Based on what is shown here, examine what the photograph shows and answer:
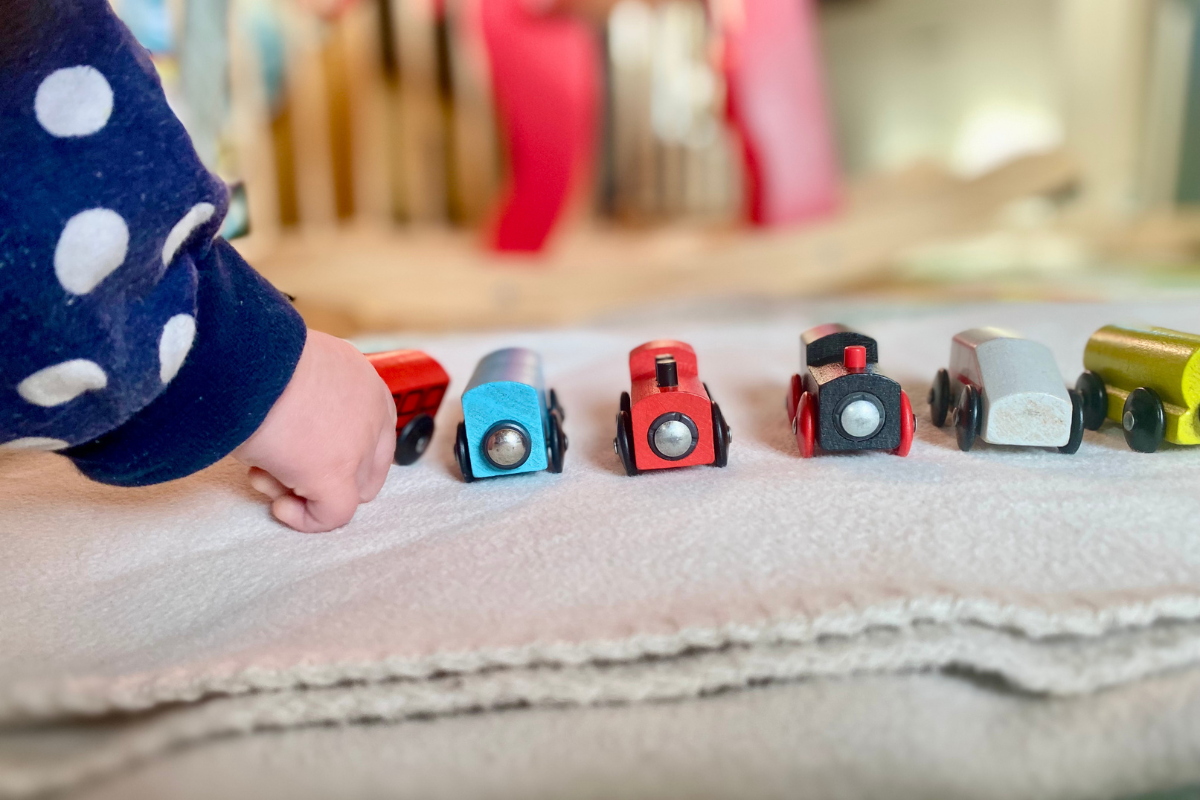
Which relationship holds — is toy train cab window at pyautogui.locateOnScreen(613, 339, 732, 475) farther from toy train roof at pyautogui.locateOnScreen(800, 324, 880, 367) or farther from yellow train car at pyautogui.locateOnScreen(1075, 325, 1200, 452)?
yellow train car at pyautogui.locateOnScreen(1075, 325, 1200, 452)

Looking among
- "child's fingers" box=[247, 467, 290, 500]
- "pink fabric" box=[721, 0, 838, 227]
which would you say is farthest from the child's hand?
"pink fabric" box=[721, 0, 838, 227]

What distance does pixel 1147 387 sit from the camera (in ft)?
1.57

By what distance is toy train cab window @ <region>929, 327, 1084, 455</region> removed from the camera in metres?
0.47

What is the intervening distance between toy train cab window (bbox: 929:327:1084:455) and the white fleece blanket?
0.04 ft

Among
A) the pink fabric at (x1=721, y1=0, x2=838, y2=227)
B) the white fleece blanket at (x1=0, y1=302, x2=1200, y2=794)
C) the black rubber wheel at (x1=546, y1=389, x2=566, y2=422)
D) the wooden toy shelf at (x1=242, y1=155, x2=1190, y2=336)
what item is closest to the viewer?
the white fleece blanket at (x1=0, y1=302, x2=1200, y2=794)

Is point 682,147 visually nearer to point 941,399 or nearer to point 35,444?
point 941,399

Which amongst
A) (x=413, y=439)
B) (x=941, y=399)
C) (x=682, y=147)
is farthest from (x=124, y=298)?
(x=682, y=147)

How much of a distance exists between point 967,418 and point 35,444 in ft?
1.50

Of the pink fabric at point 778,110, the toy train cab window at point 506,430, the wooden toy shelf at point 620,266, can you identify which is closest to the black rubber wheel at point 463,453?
the toy train cab window at point 506,430

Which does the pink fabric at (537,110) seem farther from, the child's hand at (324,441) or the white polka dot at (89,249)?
the white polka dot at (89,249)

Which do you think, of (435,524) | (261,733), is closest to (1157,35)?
(435,524)

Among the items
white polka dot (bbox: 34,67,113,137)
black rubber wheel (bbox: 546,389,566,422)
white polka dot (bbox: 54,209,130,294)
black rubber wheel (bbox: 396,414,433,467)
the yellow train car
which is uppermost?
white polka dot (bbox: 34,67,113,137)

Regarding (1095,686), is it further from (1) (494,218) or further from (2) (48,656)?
(1) (494,218)

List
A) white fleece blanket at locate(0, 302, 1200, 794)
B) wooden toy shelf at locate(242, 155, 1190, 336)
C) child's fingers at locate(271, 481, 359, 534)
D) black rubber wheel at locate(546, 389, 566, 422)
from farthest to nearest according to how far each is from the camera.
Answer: wooden toy shelf at locate(242, 155, 1190, 336) → black rubber wheel at locate(546, 389, 566, 422) → child's fingers at locate(271, 481, 359, 534) → white fleece blanket at locate(0, 302, 1200, 794)
